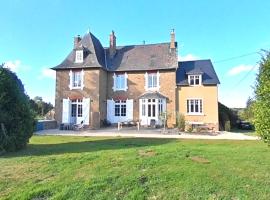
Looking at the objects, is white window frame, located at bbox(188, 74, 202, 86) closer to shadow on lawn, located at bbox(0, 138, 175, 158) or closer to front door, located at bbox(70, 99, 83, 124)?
front door, located at bbox(70, 99, 83, 124)

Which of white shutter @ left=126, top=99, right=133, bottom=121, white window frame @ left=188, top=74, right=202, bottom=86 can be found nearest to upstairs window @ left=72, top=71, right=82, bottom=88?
white shutter @ left=126, top=99, right=133, bottom=121

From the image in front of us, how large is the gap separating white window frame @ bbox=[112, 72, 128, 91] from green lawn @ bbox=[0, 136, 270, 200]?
20.9m

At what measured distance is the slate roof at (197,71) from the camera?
2839cm

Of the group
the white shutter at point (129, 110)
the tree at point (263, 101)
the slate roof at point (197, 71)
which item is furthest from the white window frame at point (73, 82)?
the tree at point (263, 101)

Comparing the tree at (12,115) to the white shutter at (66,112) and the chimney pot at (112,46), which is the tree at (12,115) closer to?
the white shutter at (66,112)

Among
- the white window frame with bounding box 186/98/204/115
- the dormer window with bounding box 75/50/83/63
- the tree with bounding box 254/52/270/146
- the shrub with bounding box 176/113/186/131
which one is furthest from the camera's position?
the dormer window with bounding box 75/50/83/63

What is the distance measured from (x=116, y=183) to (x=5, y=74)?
7.65 meters

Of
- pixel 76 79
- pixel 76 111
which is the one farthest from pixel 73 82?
pixel 76 111

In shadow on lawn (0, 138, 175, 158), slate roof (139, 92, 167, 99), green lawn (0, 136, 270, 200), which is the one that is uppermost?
slate roof (139, 92, 167, 99)

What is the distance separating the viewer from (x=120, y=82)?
30281 mm

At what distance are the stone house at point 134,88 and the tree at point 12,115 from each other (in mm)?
16335

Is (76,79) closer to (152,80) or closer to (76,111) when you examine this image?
(76,111)

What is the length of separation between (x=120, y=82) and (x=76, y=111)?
5304 millimetres

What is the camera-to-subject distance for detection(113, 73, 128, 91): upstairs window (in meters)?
30.1
